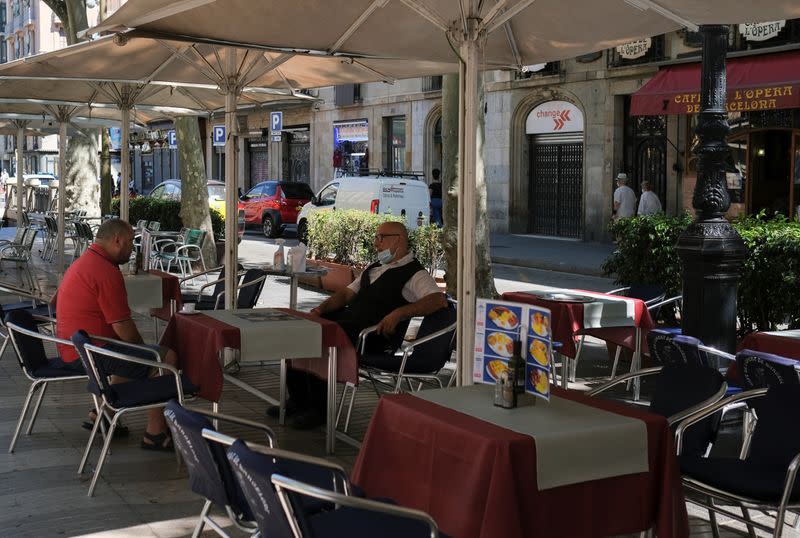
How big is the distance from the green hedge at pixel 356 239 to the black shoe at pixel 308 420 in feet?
23.7

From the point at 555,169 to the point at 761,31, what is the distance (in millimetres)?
7667

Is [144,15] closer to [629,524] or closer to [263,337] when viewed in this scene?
[263,337]

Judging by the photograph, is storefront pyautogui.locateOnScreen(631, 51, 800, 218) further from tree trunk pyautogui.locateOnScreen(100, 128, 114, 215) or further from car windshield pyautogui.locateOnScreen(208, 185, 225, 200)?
tree trunk pyautogui.locateOnScreen(100, 128, 114, 215)

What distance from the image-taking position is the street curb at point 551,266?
20.2 meters

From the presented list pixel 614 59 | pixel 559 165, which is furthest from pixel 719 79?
pixel 559 165

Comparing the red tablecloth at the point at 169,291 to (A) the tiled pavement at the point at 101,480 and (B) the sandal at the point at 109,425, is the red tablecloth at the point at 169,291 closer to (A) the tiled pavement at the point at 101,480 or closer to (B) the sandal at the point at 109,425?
(A) the tiled pavement at the point at 101,480

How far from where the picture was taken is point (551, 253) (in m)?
23.4

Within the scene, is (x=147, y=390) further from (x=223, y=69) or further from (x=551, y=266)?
(x=551, y=266)

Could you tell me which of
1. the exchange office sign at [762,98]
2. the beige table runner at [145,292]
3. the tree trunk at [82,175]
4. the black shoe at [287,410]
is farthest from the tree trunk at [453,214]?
the tree trunk at [82,175]

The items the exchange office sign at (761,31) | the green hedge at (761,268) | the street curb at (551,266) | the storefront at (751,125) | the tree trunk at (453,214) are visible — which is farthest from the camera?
the exchange office sign at (761,31)

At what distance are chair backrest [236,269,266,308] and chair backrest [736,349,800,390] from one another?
15.4 feet

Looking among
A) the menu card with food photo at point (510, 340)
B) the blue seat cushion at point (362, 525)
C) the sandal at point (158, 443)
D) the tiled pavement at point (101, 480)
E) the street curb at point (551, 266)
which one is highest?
the menu card with food photo at point (510, 340)

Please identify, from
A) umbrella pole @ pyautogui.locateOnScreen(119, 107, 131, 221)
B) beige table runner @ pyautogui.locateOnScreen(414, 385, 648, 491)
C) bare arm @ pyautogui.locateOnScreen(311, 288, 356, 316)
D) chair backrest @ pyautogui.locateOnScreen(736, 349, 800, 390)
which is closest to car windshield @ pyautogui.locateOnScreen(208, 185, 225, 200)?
umbrella pole @ pyautogui.locateOnScreen(119, 107, 131, 221)

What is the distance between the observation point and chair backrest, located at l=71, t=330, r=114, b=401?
5.66 m
